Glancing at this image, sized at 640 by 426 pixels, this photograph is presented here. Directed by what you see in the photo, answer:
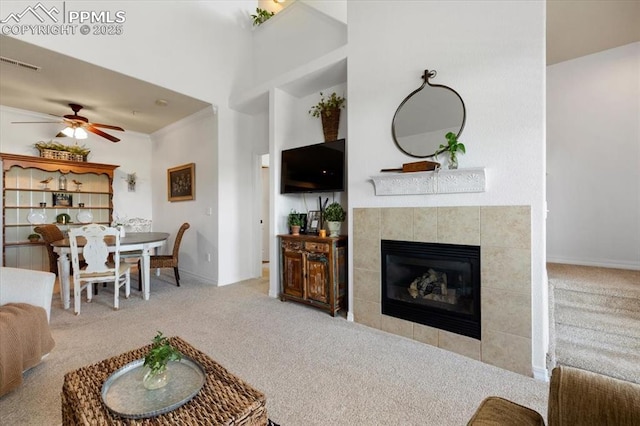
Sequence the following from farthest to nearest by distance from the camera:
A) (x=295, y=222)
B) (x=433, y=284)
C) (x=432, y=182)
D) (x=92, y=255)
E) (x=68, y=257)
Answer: (x=295, y=222), (x=68, y=257), (x=92, y=255), (x=433, y=284), (x=432, y=182)

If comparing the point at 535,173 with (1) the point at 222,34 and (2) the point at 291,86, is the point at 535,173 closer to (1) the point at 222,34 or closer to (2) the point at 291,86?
(2) the point at 291,86

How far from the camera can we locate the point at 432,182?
2.39m

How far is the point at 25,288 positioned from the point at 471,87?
384cm

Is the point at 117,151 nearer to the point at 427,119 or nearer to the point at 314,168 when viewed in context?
the point at 314,168

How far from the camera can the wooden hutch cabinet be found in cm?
451

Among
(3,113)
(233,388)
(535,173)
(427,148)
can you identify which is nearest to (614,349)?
(535,173)

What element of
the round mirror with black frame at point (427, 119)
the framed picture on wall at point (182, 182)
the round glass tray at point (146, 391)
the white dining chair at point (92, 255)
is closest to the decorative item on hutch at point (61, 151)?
the framed picture on wall at point (182, 182)

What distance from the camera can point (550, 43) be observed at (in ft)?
11.4

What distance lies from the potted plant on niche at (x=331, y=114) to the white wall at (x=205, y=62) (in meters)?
1.72

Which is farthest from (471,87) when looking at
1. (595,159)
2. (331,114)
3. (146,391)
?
(146,391)

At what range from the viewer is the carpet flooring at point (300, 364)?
1.62 metres

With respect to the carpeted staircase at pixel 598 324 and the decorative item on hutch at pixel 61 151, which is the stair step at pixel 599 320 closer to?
the carpeted staircase at pixel 598 324

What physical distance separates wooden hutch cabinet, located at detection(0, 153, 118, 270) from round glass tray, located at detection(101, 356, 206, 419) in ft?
16.0

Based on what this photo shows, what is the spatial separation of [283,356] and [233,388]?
112 centimetres
